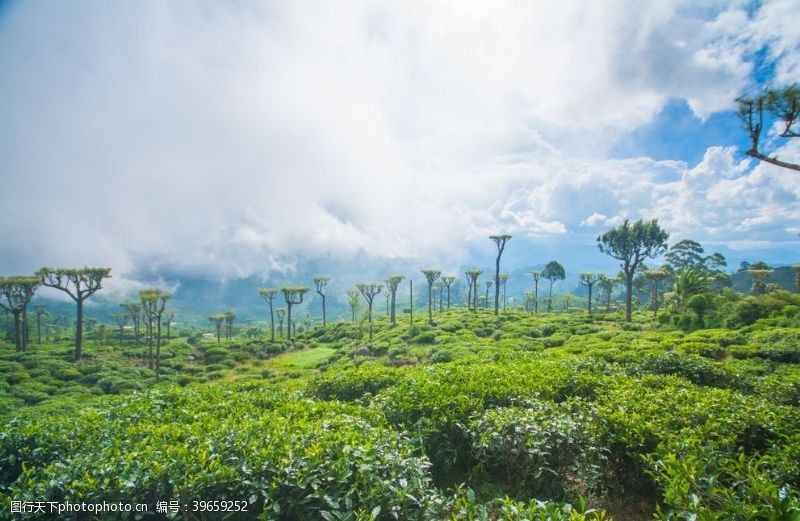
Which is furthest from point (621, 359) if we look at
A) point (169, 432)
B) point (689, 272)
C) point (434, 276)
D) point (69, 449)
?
point (434, 276)

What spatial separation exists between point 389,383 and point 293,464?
19.0 feet

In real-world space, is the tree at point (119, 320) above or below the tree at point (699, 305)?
below

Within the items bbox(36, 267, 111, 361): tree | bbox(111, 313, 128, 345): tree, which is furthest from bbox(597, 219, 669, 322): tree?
bbox(111, 313, 128, 345): tree

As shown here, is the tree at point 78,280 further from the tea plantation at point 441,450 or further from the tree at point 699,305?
the tree at point 699,305

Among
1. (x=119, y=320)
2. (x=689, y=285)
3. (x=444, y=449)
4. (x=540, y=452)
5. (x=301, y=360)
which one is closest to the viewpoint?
(x=540, y=452)

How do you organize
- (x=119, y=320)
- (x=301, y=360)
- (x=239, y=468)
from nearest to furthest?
(x=239, y=468) < (x=301, y=360) < (x=119, y=320)

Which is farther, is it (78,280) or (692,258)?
(692,258)

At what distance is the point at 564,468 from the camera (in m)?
5.54

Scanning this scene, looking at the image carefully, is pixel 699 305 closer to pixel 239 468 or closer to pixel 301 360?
pixel 239 468

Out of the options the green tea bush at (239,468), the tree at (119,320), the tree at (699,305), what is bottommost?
the tree at (119,320)

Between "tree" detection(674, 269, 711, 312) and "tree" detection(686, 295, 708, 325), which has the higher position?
"tree" detection(674, 269, 711, 312)

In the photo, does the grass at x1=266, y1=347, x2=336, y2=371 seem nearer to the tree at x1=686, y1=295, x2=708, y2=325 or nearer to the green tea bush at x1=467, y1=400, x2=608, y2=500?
the green tea bush at x1=467, y1=400, x2=608, y2=500

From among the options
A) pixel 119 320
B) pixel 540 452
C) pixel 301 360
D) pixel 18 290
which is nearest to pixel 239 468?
pixel 540 452

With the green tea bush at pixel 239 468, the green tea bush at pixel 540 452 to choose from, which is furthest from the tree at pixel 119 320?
the green tea bush at pixel 540 452
